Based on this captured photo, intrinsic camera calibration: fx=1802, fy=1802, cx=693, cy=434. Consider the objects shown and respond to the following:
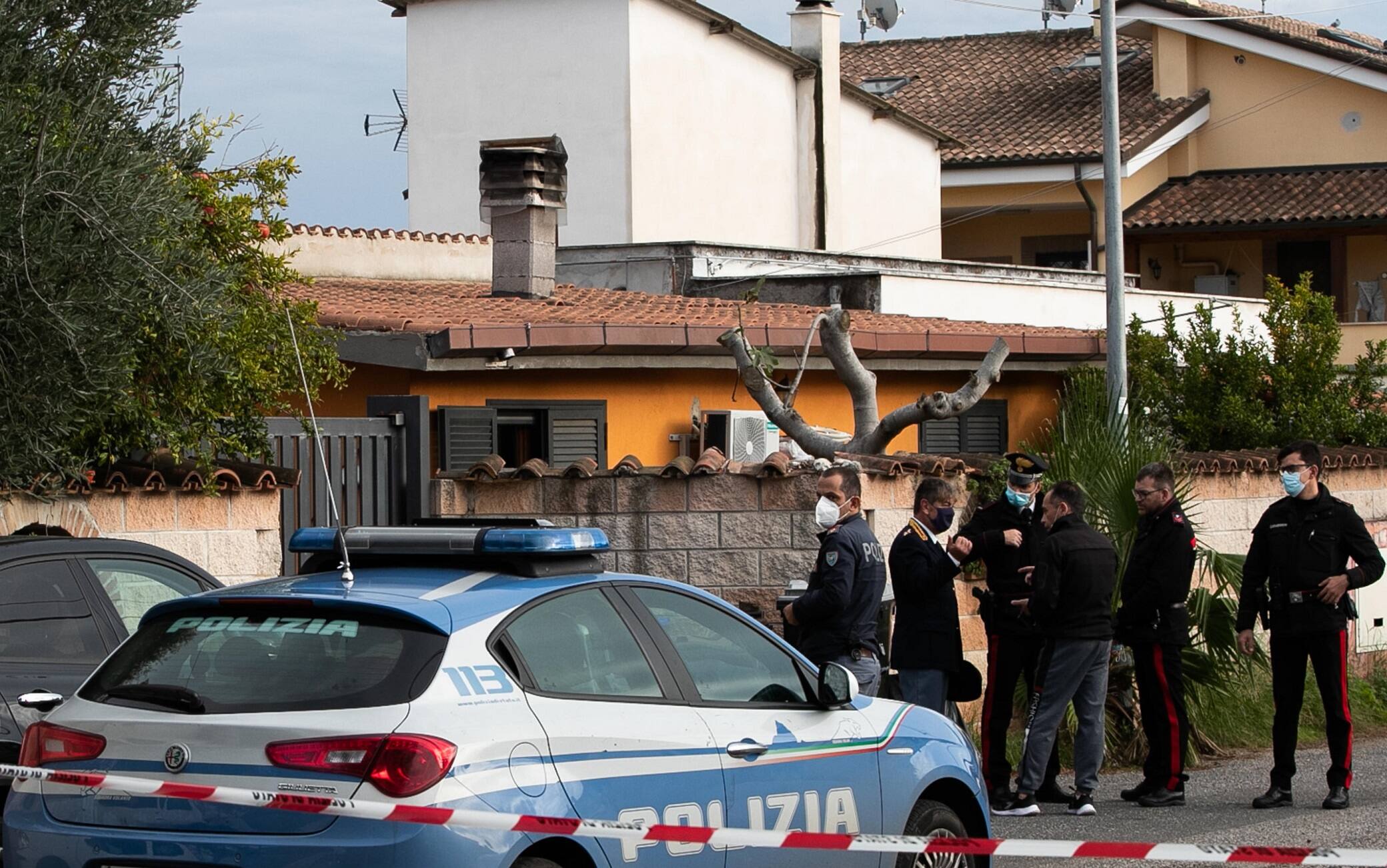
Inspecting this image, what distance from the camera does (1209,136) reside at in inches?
1491

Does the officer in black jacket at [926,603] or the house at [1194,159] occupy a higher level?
the house at [1194,159]

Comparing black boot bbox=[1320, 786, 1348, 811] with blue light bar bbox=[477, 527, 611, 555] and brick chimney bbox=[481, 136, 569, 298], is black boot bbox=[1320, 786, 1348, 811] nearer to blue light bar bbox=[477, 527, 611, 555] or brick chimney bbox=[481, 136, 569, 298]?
blue light bar bbox=[477, 527, 611, 555]

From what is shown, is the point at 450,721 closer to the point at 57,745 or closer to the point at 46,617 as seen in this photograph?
the point at 57,745

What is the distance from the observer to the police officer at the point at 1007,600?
9672 millimetres

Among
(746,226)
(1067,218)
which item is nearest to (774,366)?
(746,226)

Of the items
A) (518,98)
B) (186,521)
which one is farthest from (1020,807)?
(518,98)

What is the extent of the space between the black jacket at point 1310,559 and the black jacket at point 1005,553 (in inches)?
49.9

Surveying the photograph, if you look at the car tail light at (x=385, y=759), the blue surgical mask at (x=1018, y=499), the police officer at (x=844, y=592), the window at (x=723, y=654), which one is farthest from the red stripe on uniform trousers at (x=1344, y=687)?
the car tail light at (x=385, y=759)

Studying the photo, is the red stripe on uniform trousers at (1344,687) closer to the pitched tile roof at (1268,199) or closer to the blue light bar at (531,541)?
the blue light bar at (531,541)

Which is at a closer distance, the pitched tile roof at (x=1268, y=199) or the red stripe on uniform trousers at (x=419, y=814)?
the red stripe on uniform trousers at (x=419, y=814)

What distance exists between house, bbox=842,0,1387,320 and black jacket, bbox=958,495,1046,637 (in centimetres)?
2491

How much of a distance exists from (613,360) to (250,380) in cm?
540

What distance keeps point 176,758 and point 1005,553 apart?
569cm

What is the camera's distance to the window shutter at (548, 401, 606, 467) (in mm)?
14742
